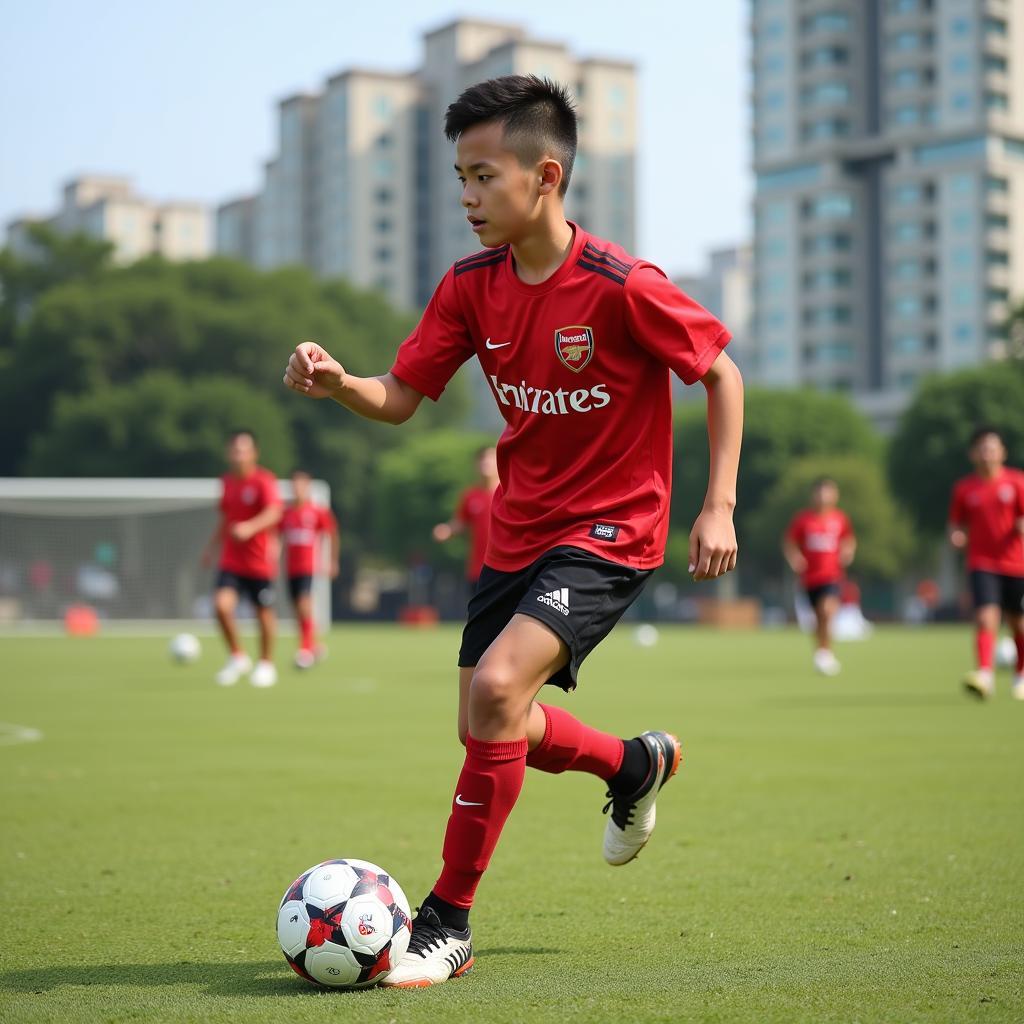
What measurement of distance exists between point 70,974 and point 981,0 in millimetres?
98493

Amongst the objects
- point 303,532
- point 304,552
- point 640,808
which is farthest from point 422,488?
point 640,808

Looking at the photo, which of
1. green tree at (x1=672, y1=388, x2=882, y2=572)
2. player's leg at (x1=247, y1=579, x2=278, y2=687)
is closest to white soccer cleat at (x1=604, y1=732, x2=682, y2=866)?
player's leg at (x1=247, y1=579, x2=278, y2=687)

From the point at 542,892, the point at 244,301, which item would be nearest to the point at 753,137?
the point at 244,301

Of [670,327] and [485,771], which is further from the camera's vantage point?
[670,327]

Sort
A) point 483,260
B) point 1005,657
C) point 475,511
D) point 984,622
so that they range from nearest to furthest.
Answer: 1. point 483,260
2. point 984,622
3. point 475,511
4. point 1005,657

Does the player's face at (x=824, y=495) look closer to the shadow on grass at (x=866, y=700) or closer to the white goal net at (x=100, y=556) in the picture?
the shadow on grass at (x=866, y=700)

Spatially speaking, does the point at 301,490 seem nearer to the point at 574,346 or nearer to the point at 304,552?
the point at 304,552

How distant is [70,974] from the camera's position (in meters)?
4.39

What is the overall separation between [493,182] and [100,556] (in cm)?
3630

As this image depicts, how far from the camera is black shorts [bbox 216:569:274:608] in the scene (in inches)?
676

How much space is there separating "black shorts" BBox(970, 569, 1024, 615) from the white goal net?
1051 inches

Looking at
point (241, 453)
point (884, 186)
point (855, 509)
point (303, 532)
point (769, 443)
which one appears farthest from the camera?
point (884, 186)

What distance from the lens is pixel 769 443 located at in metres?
69.0

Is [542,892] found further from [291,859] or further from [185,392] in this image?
[185,392]
